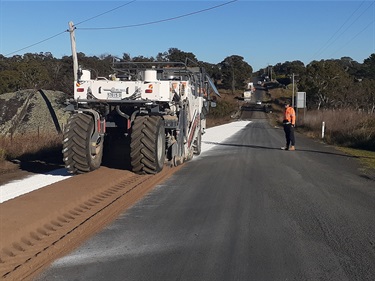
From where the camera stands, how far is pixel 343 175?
41.7 ft

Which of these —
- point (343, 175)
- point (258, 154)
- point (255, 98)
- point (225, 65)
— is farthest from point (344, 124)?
point (225, 65)

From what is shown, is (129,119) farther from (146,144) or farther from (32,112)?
(32,112)

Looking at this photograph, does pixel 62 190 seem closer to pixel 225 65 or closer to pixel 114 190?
pixel 114 190

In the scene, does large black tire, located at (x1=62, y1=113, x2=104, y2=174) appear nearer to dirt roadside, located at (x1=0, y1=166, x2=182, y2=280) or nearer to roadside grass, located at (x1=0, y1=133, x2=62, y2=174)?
dirt roadside, located at (x1=0, y1=166, x2=182, y2=280)

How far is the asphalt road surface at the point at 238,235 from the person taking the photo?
5277 mm

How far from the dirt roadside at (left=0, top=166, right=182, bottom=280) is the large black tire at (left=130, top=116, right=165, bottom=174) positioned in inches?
11.9

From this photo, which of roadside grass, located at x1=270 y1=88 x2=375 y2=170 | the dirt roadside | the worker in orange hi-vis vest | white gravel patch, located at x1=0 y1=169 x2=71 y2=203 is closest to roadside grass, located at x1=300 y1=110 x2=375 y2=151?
roadside grass, located at x1=270 y1=88 x2=375 y2=170

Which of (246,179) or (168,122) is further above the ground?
(168,122)

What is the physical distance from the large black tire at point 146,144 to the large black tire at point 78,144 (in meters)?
1.01

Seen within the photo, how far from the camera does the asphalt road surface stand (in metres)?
5.28

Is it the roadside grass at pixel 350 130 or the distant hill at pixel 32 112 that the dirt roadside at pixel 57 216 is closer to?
the distant hill at pixel 32 112

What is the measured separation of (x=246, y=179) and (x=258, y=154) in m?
6.26

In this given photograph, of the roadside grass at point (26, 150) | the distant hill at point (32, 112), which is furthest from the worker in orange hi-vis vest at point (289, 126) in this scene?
the distant hill at point (32, 112)

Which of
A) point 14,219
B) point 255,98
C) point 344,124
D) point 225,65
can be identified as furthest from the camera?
point 225,65
